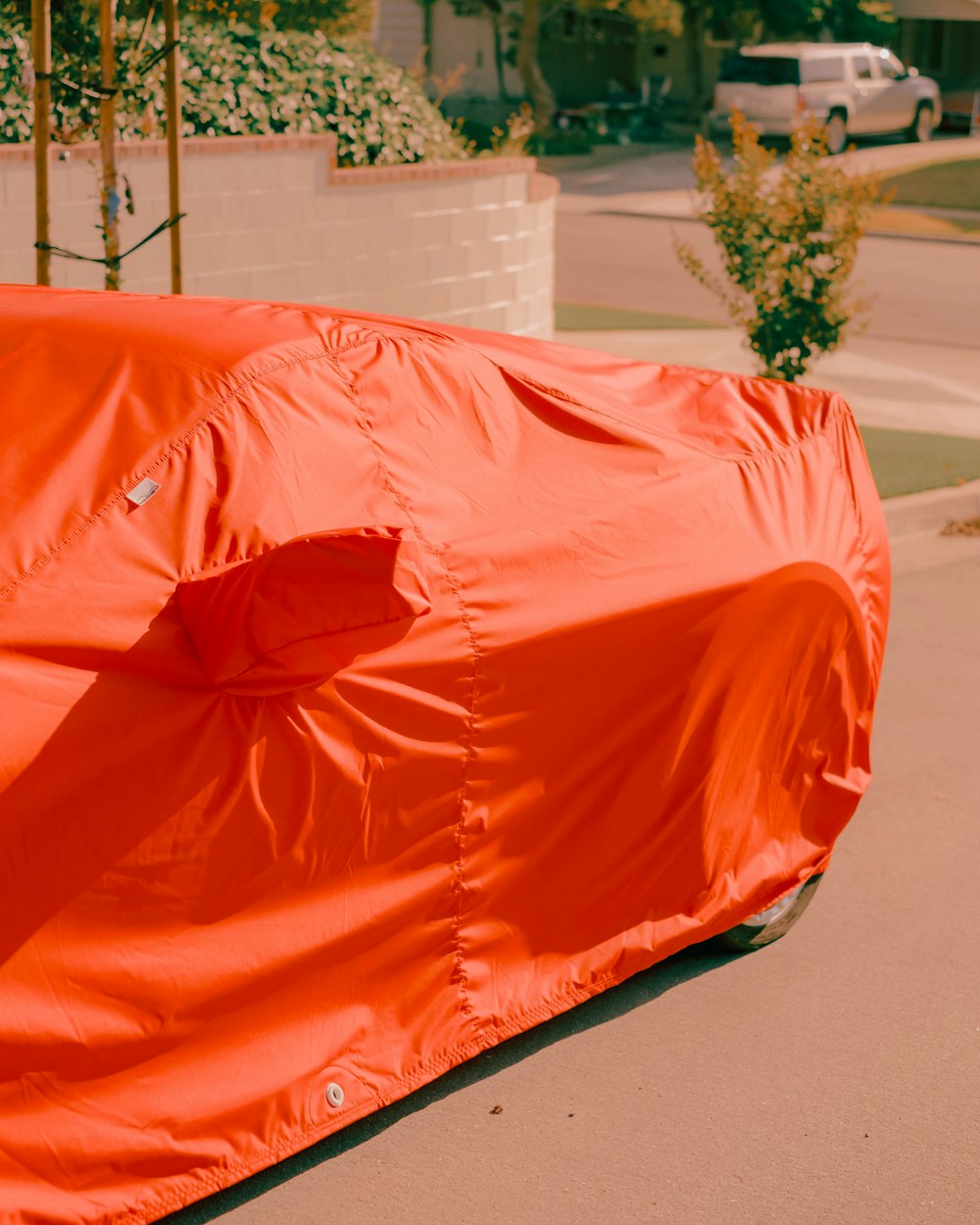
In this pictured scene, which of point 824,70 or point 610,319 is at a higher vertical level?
point 824,70

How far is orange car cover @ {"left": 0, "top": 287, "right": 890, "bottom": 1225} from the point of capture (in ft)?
9.34

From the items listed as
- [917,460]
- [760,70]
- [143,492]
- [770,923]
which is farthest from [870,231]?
[143,492]

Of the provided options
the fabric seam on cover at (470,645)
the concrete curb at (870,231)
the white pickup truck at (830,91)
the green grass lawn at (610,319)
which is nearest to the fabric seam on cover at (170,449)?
the fabric seam on cover at (470,645)

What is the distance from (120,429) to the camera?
3203 millimetres

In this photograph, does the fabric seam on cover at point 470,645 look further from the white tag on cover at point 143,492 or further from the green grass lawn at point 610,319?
the green grass lawn at point 610,319

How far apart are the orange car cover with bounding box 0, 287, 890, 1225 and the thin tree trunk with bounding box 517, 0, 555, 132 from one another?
3533cm

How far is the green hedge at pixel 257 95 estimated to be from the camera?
9828 millimetres

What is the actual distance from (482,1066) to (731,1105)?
562 mm

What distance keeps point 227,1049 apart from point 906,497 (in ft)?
22.6

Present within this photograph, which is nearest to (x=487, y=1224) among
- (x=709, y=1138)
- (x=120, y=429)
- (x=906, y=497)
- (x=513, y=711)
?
(x=709, y=1138)

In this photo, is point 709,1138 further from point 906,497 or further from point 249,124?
point 249,124

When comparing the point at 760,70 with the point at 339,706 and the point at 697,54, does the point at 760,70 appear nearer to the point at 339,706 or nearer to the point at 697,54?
the point at 697,54

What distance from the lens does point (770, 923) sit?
4.49 m

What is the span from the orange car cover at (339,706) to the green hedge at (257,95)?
6430 millimetres
